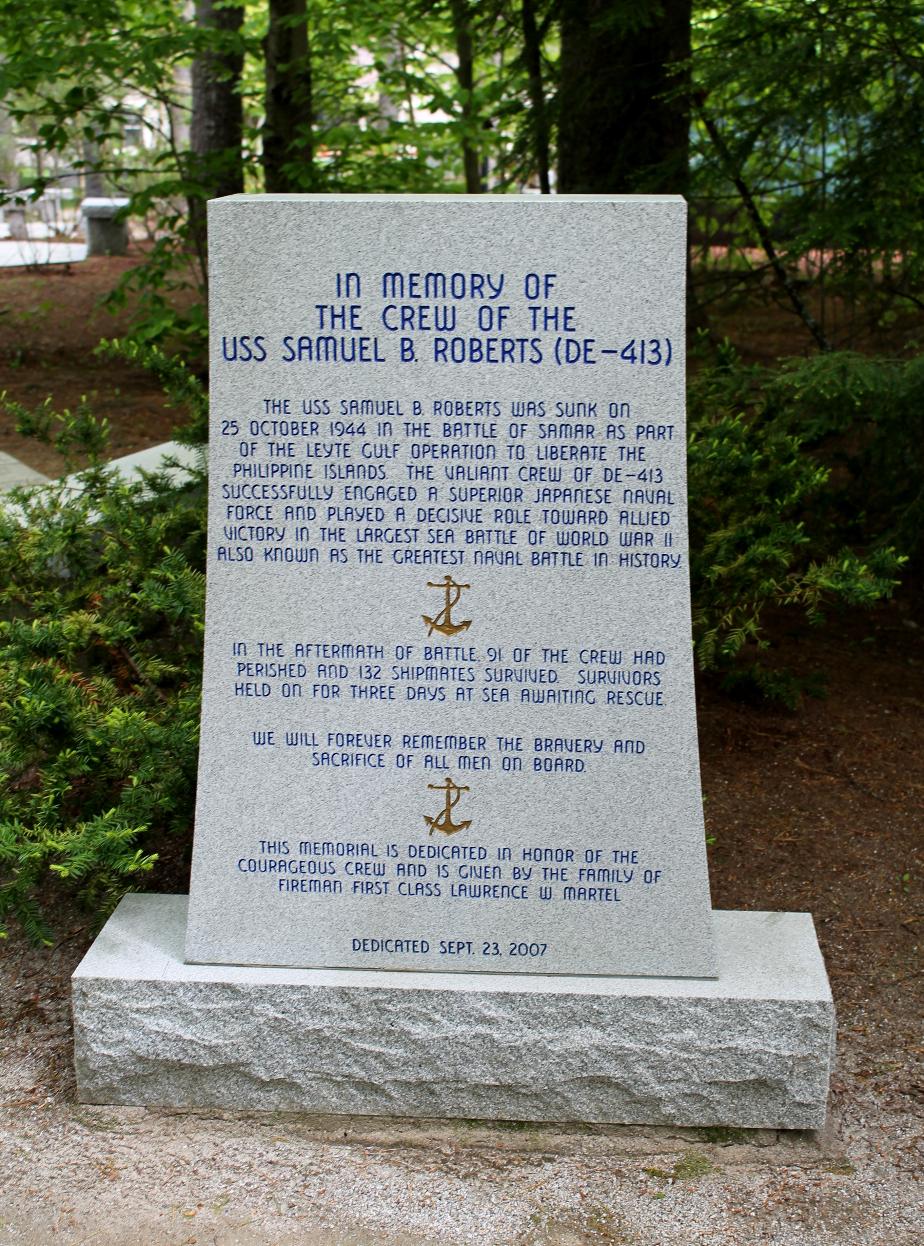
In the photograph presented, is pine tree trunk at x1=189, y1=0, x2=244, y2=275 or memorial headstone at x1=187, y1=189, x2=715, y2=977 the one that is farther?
pine tree trunk at x1=189, y1=0, x2=244, y2=275

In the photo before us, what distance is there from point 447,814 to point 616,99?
4717 millimetres

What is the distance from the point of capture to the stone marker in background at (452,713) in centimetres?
287

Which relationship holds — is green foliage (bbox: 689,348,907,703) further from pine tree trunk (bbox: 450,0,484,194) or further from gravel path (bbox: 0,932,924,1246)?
pine tree trunk (bbox: 450,0,484,194)

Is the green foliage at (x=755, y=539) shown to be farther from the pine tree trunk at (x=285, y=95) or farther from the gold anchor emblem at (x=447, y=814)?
the pine tree trunk at (x=285, y=95)

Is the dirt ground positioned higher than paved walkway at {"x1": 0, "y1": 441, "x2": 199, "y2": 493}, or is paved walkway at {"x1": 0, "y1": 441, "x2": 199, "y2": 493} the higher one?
paved walkway at {"x1": 0, "y1": 441, "x2": 199, "y2": 493}

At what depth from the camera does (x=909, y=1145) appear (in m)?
3.10

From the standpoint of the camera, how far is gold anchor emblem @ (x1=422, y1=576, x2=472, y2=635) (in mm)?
3023

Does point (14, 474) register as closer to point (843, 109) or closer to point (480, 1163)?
point (843, 109)

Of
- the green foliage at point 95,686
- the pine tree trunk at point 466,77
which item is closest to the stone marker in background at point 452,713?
the green foliage at point 95,686

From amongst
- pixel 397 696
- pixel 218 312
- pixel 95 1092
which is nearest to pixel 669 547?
pixel 397 696

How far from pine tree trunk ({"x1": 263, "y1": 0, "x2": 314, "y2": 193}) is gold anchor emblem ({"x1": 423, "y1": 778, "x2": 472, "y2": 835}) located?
6206mm

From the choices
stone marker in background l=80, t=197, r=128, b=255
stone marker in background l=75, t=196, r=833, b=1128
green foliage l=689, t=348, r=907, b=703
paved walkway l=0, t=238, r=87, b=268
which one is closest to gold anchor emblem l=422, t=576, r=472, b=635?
stone marker in background l=75, t=196, r=833, b=1128

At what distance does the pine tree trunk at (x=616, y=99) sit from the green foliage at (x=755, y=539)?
195 centimetres

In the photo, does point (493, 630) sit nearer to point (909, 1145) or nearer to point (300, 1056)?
point (300, 1056)
